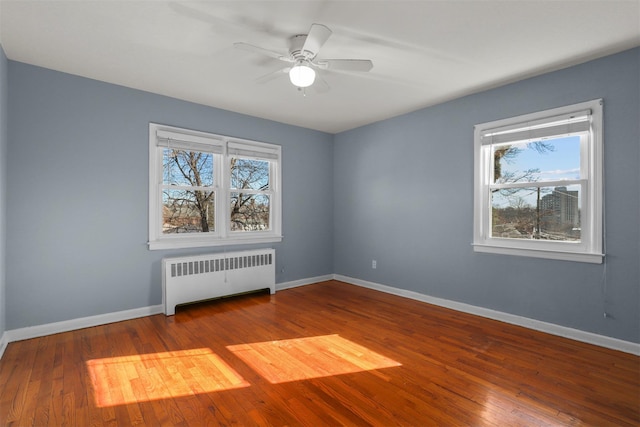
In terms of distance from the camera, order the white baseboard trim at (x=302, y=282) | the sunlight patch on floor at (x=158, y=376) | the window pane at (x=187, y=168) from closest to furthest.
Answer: the sunlight patch on floor at (x=158, y=376), the window pane at (x=187, y=168), the white baseboard trim at (x=302, y=282)

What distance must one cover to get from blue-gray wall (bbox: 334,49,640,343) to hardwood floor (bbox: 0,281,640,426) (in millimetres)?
402

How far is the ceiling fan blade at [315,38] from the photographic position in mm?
2080

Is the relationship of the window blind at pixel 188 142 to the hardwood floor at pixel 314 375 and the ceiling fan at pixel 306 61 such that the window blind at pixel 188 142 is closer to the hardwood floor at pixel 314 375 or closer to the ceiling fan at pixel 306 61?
the ceiling fan at pixel 306 61

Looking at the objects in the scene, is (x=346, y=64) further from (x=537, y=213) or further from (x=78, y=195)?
(x=78, y=195)

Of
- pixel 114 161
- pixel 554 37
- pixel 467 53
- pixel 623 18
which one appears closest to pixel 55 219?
pixel 114 161

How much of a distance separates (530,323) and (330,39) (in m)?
3.41

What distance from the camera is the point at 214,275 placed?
3986 mm

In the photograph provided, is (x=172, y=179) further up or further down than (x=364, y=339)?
further up

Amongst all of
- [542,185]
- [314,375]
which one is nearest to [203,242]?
[314,375]

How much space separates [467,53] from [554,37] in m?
0.63

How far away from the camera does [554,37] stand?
245cm

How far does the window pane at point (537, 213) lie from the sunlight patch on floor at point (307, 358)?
211 centimetres

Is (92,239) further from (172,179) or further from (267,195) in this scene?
(267,195)

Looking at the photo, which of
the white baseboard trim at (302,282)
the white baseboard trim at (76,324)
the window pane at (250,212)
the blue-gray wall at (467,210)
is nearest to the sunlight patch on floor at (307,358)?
the white baseboard trim at (76,324)
